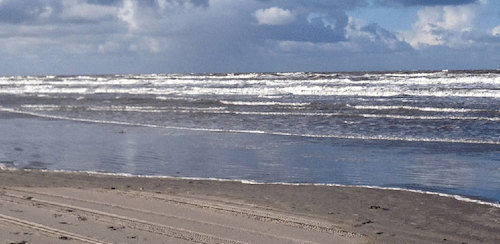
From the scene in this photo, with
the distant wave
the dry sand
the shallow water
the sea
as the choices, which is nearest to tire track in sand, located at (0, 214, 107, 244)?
the dry sand

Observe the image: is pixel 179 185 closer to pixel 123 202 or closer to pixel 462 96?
pixel 123 202

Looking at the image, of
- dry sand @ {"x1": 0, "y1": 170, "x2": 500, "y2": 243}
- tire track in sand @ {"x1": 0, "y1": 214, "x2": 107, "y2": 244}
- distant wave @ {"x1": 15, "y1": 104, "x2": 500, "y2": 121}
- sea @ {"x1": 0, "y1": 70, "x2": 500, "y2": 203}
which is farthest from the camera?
distant wave @ {"x1": 15, "y1": 104, "x2": 500, "y2": 121}

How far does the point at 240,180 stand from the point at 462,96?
22546 millimetres

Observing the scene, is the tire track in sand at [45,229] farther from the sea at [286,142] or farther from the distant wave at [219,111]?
the distant wave at [219,111]

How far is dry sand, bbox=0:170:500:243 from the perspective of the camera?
5.96m

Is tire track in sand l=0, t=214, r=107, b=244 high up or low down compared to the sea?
up

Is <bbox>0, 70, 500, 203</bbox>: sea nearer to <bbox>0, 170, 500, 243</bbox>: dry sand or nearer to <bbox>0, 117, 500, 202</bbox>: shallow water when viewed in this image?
<bbox>0, 117, 500, 202</bbox>: shallow water

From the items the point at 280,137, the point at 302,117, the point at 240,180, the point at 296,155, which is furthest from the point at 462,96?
the point at 240,180

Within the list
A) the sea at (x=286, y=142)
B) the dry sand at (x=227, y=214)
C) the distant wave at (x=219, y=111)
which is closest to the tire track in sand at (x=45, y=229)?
the dry sand at (x=227, y=214)

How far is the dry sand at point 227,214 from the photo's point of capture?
5.96m

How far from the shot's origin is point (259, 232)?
610cm

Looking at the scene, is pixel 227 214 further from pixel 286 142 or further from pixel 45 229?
pixel 286 142

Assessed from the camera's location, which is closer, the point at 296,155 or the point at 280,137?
the point at 296,155

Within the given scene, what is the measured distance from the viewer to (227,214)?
22.9 feet
